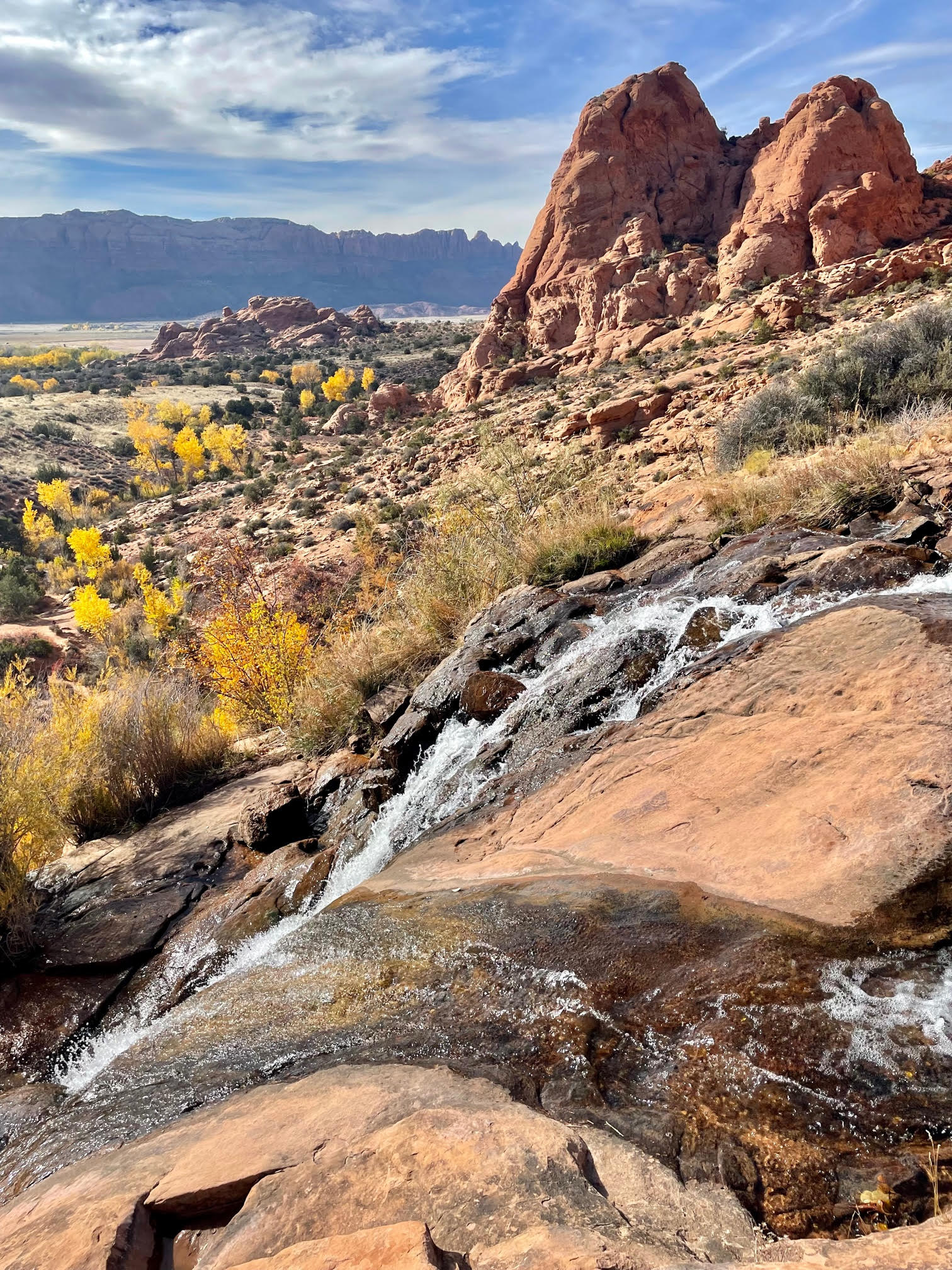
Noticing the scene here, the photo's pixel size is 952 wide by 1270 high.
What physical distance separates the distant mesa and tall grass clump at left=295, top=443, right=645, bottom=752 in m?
70.1

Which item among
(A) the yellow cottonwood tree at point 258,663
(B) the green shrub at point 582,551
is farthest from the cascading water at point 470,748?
(A) the yellow cottonwood tree at point 258,663

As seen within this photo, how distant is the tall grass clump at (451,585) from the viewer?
7.21 metres

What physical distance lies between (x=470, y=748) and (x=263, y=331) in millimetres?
86406

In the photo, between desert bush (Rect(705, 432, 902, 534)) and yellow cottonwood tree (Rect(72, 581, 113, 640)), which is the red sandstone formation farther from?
desert bush (Rect(705, 432, 902, 534))

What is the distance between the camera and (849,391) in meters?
9.94

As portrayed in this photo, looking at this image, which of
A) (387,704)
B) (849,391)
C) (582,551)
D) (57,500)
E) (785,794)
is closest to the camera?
(785,794)

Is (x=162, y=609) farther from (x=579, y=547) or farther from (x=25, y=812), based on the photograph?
(x=579, y=547)

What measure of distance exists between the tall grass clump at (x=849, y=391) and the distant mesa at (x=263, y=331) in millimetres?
68231

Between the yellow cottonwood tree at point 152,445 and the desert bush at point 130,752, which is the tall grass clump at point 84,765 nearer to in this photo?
the desert bush at point 130,752

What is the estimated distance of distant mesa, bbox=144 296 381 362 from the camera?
7369 centimetres

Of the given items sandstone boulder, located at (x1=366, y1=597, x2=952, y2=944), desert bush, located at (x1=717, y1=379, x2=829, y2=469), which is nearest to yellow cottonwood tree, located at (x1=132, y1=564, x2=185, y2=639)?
desert bush, located at (x1=717, y1=379, x2=829, y2=469)

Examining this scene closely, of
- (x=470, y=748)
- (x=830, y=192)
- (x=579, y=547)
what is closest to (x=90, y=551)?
(x=579, y=547)

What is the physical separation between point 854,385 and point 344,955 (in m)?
10.6

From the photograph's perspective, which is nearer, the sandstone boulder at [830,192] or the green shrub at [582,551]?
the green shrub at [582,551]
